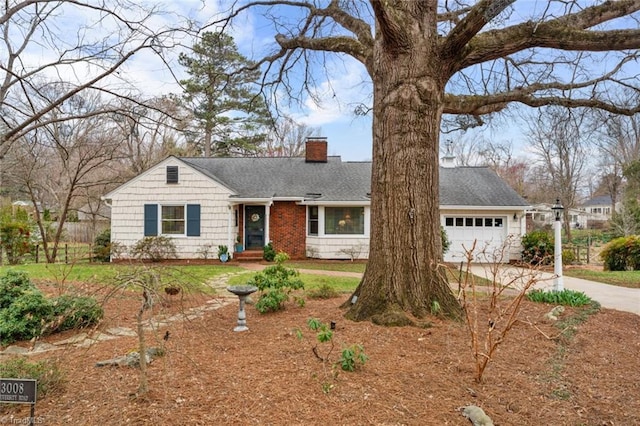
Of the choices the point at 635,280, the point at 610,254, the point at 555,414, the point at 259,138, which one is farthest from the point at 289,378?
the point at 259,138

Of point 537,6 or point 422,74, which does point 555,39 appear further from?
point 422,74

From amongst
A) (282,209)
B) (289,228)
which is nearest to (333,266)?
(289,228)

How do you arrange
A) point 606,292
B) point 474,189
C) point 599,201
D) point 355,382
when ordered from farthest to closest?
point 599,201 → point 474,189 → point 606,292 → point 355,382

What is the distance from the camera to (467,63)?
516 cm

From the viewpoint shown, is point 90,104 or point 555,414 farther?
point 90,104

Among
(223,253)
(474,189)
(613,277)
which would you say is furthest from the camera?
(474,189)

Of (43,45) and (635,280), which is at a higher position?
(43,45)

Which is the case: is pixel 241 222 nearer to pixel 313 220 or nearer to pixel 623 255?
pixel 313 220

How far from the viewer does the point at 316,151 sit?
1789 centimetres

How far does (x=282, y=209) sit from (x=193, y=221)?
362cm

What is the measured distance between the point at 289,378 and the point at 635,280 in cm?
1201

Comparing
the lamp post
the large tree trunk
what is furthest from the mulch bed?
the lamp post

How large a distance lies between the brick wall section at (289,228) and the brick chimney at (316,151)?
3.43m

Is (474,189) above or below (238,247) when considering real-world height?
above
